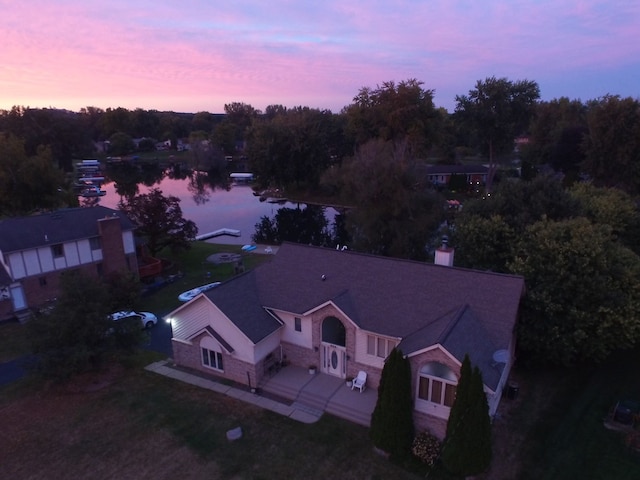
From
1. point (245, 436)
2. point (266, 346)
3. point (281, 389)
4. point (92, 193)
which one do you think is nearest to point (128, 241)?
point (266, 346)

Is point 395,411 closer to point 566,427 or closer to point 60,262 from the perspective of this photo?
point 566,427

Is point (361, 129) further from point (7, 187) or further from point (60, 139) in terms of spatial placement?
point (60, 139)

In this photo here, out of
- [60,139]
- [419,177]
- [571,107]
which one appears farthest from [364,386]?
[60,139]

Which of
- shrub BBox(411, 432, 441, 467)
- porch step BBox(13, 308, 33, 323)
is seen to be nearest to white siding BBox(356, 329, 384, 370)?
shrub BBox(411, 432, 441, 467)

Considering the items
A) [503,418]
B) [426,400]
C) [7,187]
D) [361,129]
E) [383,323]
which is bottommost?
[503,418]

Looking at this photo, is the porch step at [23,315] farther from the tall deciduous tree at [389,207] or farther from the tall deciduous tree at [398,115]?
the tall deciduous tree at [398,115]

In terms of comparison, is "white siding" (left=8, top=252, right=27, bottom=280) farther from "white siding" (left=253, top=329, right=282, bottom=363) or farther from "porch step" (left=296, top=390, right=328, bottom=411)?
"porch step" (left=296, top=390, right=328, bottom=411)
